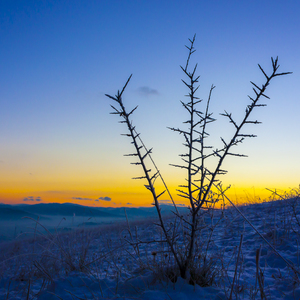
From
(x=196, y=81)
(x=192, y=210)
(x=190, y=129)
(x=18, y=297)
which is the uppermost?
(x=196, y=81)

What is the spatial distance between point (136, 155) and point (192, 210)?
2.64 feet

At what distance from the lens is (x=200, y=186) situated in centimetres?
228

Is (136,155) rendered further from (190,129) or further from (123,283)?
(123,283)

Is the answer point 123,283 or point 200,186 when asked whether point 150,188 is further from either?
point 123,283

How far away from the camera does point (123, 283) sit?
2293 mm

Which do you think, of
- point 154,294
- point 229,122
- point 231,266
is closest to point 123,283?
point 154,294

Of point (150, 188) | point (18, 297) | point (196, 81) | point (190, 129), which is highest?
point (196, 81)

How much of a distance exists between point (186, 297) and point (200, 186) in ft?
3.10

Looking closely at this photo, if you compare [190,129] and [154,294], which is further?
[190,129]

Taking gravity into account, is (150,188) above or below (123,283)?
above

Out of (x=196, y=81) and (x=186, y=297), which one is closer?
(x=186, y=297)

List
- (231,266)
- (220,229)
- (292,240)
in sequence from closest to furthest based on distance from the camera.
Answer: (231,266) < (292,240) < (220,229)

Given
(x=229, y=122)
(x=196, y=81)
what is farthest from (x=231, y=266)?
(x=196, y=81)

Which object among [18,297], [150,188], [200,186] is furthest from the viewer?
[18,297]
